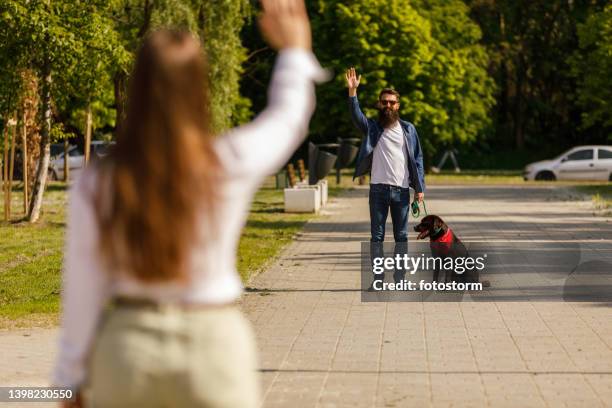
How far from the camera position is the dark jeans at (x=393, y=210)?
11898 millimetres

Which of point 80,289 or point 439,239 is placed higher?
point 80,289

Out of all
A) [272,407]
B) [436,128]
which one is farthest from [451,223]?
[436,128]

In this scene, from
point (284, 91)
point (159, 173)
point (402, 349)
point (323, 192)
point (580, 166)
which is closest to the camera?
point (159, 173)

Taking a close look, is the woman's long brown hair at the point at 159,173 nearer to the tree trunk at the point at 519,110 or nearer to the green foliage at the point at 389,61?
the green foliage at the point at 389,61

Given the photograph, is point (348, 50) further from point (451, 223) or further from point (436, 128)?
point (451, 223)

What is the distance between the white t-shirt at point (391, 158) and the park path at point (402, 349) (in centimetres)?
121

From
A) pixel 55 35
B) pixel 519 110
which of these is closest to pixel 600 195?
pixel 55 35

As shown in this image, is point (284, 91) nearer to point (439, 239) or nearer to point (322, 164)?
point (439, 239)

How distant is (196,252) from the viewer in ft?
9.67

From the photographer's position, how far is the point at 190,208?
2.91 m

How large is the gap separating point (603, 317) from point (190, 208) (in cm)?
815

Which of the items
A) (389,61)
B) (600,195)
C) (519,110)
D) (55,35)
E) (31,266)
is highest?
(389,61)

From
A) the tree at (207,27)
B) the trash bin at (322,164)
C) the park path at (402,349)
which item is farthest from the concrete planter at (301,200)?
the park path at (402,349)

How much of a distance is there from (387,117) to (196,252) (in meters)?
8.86
